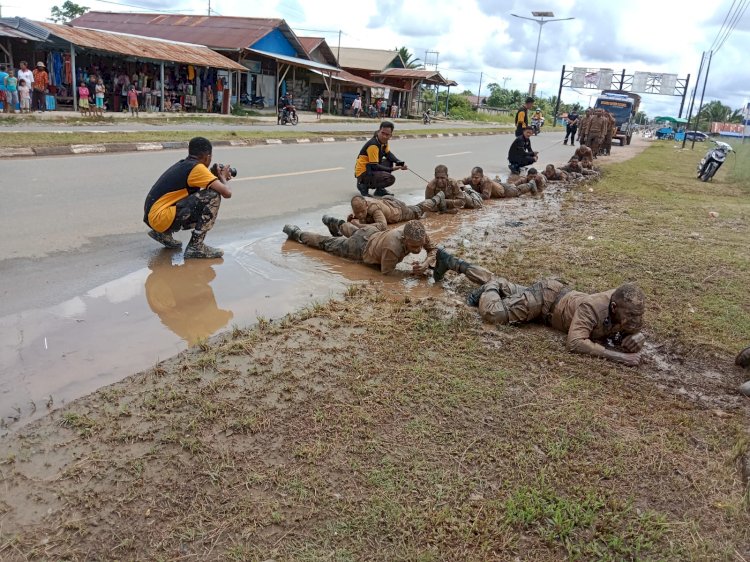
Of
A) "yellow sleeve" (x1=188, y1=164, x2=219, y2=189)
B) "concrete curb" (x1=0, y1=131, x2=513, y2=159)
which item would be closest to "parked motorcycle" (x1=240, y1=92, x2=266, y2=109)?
"concrete curb" (x1=0, y1=131, x2=513, y2=159)

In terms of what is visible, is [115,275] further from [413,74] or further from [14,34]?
[413,74]

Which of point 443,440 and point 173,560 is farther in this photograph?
point 443,440

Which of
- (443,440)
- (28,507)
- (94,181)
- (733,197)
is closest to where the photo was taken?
(28,507)

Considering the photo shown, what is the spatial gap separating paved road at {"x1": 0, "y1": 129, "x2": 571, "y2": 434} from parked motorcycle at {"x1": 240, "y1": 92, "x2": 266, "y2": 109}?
23318 mm

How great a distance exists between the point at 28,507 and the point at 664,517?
2521mm

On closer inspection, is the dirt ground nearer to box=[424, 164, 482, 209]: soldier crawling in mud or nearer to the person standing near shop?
box=[424, 164, 482, 209]: soldier crawling in mud

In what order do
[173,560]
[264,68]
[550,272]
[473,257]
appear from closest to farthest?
[173,560]
[550,272]
[473,257]
[264,68]

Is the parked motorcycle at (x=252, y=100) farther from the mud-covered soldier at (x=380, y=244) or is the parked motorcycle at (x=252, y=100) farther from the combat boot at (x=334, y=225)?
the mud-covered soldier at (x=380, y=244)

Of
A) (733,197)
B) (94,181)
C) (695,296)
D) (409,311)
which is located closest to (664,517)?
(409,311)

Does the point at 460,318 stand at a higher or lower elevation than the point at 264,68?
lower

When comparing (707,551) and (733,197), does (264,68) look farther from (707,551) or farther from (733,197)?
(707,551)

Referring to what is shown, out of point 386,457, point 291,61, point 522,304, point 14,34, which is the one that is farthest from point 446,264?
point 291,61

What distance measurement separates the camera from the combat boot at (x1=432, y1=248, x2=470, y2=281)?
16.8 feet

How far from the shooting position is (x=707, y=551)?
2.27 metres
